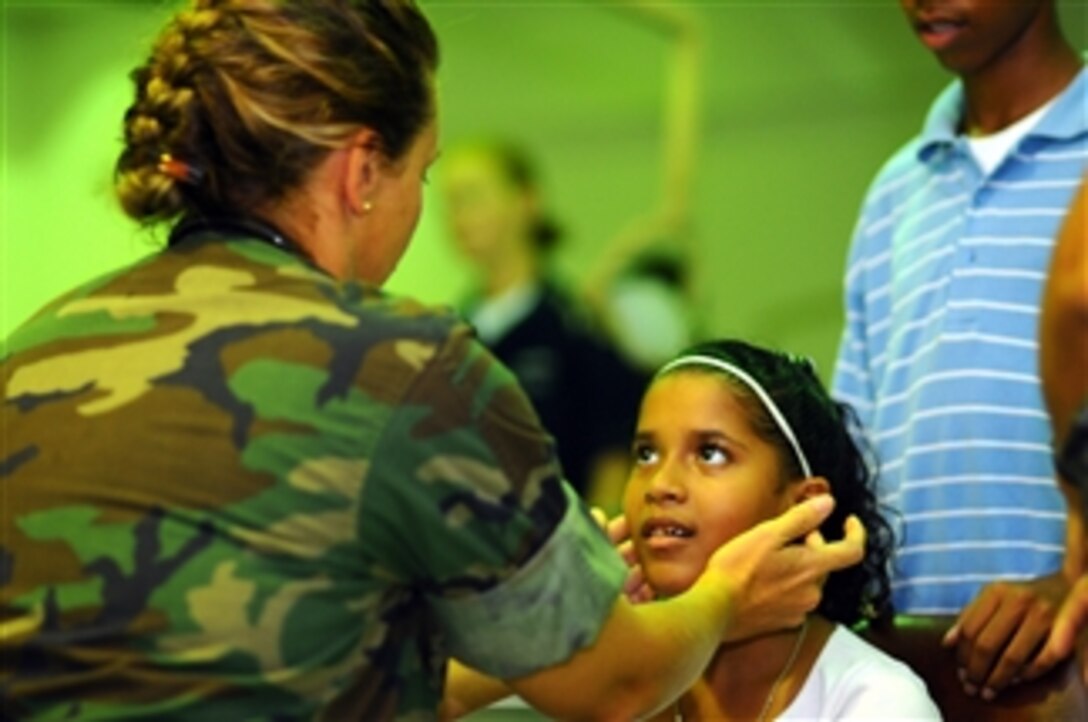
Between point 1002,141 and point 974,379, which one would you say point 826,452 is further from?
point 1002,141

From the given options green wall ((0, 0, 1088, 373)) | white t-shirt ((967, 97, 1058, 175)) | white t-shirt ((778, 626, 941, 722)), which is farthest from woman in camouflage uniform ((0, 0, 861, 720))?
green wall ((0, 0, 1088, 373))

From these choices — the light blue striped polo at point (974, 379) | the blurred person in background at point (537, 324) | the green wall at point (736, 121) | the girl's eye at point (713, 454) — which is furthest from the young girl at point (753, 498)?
the green wall at point (736, 121)

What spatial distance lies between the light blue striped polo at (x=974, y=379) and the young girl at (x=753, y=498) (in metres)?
0.17

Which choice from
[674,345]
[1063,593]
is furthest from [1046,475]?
[674,345]

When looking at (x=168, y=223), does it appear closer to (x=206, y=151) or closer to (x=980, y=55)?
(x=206, y=151)

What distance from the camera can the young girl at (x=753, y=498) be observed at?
1.67m

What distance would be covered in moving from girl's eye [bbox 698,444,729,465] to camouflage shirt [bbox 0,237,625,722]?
541 millimetres

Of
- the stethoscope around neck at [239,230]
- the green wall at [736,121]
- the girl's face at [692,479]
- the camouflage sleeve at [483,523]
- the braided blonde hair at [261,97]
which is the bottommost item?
the green wall at [736,121]

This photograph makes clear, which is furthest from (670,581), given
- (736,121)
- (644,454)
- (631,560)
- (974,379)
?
(736,121)

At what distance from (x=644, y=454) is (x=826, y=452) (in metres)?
0.19

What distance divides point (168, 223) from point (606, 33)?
3880 millimetres

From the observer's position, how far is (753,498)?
1.73m

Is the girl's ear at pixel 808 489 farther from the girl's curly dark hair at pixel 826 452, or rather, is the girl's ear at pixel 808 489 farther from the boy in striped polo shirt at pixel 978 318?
the boy in striped polo shirt at pixel 978 318

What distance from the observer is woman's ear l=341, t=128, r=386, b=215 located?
1.28m
